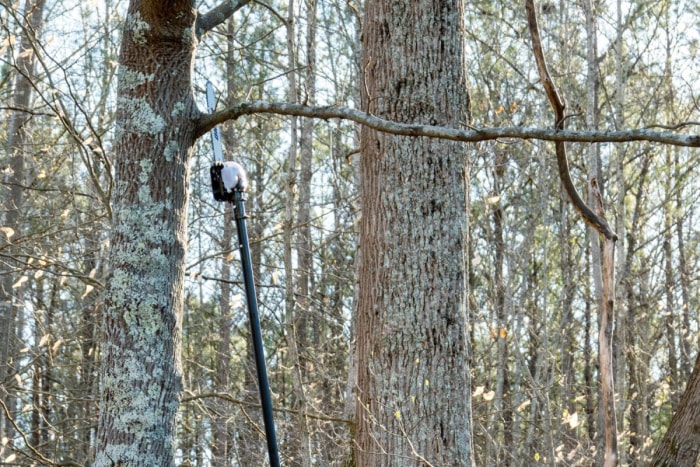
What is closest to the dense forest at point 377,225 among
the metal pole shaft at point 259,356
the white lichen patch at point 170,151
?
the white lichen patch at point 170,151

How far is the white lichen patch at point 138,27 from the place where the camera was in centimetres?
258

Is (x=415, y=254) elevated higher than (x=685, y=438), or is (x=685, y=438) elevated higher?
(x=415, y=254)

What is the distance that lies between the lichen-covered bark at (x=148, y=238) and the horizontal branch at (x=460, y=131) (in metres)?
0.15

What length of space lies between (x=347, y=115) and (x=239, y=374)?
31.9ft

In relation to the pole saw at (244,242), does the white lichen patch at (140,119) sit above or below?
above

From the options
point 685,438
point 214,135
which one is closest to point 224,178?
point 214,135

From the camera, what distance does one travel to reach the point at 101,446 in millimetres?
2387

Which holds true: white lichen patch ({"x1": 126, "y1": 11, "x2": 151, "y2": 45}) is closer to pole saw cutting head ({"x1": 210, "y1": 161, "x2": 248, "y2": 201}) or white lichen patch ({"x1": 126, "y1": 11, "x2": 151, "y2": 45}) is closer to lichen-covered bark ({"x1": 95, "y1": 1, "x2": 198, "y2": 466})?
lichen-covered bark ({"x1": 95, "y1": 1, "x2": 198, "y2": 466})

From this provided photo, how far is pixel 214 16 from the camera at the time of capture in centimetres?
291

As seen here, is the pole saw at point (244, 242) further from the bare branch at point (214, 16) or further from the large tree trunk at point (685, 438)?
the large tree trunk at point (685, 438)

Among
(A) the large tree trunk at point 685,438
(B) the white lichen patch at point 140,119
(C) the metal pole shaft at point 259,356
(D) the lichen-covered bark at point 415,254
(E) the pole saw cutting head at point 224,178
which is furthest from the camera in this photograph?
(A) the large tree trunk at point 685,438

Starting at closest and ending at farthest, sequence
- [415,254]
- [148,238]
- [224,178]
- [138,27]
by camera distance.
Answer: [148,238], [138,27], [224,178], [415,254]

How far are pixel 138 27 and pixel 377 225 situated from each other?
140 centimetres

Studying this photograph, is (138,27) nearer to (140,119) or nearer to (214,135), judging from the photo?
(140,119)
